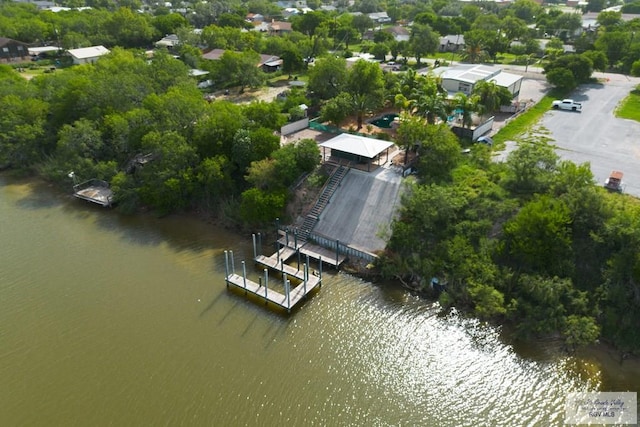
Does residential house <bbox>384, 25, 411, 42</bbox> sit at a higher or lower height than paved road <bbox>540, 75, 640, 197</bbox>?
lower

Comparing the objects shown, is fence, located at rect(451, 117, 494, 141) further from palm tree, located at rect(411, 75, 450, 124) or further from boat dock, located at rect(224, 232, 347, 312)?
boat dock, located at rect(224, 232, 347, 312)

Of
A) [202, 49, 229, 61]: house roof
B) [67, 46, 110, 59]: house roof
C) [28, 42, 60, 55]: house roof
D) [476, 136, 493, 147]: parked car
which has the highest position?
[476, 136, 493, 147]: parked car

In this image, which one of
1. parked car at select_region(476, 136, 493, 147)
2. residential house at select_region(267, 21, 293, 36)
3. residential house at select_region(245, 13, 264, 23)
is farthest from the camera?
residential house at select_region(245, 13, 264, 23)

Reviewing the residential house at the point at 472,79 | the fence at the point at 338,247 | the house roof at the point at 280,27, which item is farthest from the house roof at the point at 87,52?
the fence at the point at 338,247

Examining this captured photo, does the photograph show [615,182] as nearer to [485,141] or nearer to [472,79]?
[485,141]

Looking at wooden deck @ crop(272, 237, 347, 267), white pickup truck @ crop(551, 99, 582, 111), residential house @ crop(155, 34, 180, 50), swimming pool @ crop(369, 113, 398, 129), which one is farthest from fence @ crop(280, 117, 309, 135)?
residential house @ crop(155, 34, 180, 50)

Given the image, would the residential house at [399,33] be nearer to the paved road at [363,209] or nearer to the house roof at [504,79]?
the house roof at [504,79]
